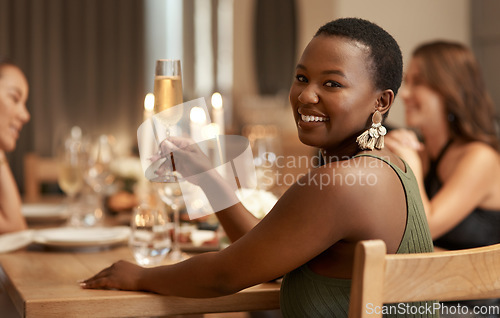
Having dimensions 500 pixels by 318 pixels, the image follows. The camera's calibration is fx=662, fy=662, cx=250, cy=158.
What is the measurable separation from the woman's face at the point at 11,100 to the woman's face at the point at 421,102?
1.38m

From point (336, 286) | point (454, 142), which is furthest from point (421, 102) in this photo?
point (336, 286)

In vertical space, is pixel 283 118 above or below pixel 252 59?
below

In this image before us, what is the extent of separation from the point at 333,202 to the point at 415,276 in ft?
0.62

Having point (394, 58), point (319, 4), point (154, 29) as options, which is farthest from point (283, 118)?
point (394, 58)

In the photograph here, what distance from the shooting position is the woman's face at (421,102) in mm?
2453

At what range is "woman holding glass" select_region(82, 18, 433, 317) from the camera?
44.0 inches

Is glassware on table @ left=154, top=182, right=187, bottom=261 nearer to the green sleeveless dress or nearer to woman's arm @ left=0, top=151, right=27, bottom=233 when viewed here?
the green sleeveless dress

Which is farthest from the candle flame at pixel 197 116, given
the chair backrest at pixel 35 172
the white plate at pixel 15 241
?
the chair backrest at pixel 35 172

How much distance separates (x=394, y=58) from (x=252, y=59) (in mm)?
4656

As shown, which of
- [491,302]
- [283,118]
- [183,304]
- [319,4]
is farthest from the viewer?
[283,118]

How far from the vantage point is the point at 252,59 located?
229 inches

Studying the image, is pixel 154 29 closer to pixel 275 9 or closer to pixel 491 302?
pixel 275 9

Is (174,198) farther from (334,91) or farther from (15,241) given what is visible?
(334,91)

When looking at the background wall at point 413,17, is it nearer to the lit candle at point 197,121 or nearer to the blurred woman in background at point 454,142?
the blurred woman in background at point 454,142
